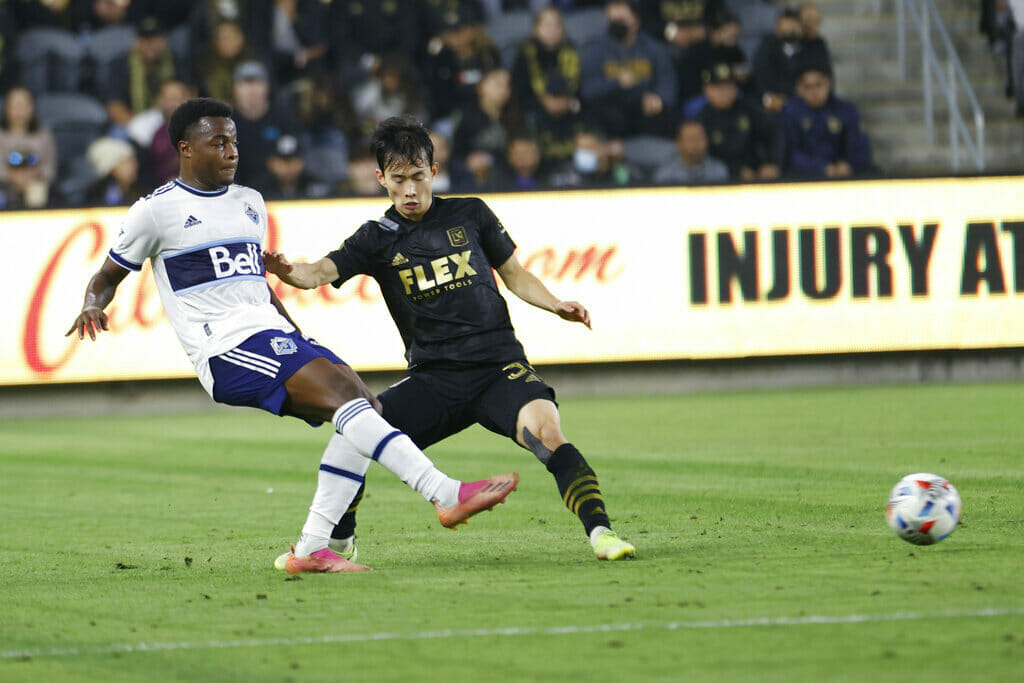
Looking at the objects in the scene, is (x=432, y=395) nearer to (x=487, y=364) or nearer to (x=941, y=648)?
(x=487, y=364)

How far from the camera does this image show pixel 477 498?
18.8 feet

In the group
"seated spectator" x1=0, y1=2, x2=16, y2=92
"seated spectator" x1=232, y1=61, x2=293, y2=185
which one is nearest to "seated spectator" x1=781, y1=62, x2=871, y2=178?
"seated spectator" x1=232, y1=61, x2=293, y2=185

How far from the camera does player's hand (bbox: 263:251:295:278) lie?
640 cm

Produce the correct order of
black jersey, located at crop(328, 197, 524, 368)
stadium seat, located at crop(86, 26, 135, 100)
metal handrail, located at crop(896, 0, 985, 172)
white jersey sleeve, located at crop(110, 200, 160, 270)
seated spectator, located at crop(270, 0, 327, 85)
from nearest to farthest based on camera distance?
white jersey sleeve, located at crop(110, 200, 160, 270) < black jersey, located at crop(328, 197, 524, 368) < stadium seat, located at crop(86, 26, 135, 100) < metal handrail, located at crop(896, 0, 985, 172) < seated spectator, located at crop(270, 0, 327, 85)

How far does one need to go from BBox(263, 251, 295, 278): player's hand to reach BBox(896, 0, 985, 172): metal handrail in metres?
12.2

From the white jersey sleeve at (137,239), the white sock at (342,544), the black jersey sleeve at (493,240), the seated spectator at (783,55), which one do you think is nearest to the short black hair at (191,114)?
the white jersey sleeve at (137,239)

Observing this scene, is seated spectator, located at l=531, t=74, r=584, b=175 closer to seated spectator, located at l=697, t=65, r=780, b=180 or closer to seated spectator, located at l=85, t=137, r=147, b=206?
seated spectator, located at l=697, t=65, r=780, b=180

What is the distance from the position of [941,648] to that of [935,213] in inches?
466

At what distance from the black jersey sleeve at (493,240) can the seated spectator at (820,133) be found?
10347 mm

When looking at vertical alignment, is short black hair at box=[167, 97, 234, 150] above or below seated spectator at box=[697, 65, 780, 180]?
above

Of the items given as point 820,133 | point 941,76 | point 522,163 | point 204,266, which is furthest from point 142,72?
point 204,266

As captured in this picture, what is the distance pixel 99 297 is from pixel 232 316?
56 cm

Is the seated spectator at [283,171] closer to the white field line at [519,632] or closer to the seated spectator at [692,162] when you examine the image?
the seated spectator at [692,162]

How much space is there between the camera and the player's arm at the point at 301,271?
21.0 ft
